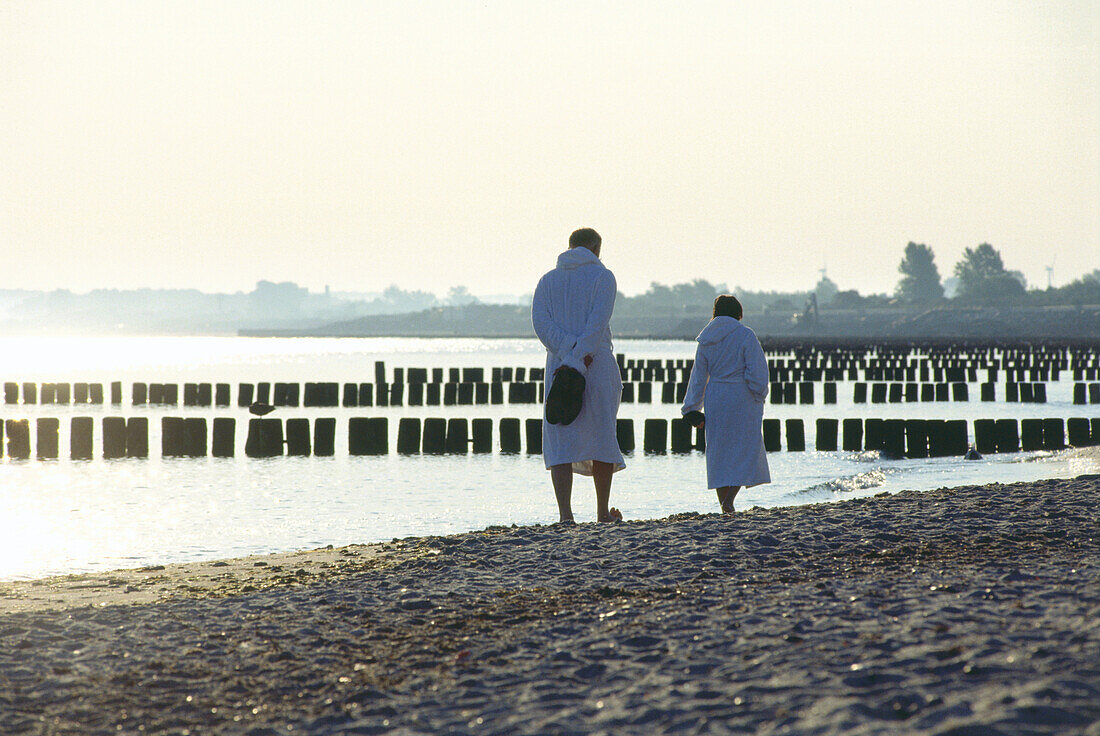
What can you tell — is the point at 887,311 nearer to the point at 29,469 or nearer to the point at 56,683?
the point at 29,469

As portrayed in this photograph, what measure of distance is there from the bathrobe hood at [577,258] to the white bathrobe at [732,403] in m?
1.24

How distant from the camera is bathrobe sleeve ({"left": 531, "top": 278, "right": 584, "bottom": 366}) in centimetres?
730

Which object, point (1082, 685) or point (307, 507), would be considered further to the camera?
point (307, 507)

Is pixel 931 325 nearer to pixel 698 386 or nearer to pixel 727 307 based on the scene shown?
pixel 727 307

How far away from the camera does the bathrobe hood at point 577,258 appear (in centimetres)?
747

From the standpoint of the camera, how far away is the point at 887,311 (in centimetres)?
15025

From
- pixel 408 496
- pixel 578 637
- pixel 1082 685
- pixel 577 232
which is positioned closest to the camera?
pixel 1082 685

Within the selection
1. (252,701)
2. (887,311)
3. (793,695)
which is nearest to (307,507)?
(252,701)

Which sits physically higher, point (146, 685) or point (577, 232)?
point (577, 232)

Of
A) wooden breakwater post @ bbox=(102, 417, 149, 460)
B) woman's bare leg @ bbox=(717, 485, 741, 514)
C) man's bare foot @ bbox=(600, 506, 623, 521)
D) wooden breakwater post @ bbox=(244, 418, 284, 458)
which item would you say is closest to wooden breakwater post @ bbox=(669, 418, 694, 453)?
wooden breakwater post @ bbox=(244, 418, 284, 458)

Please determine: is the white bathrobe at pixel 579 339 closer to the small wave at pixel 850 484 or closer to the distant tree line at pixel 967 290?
the small wave at pixel 850 484

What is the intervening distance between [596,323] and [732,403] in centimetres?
161

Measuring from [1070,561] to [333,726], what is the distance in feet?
13.0

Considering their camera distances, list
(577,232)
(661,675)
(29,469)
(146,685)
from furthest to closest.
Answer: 1. (29,469)
2. (577,232)
3. (146,685)
4. (661,675)
